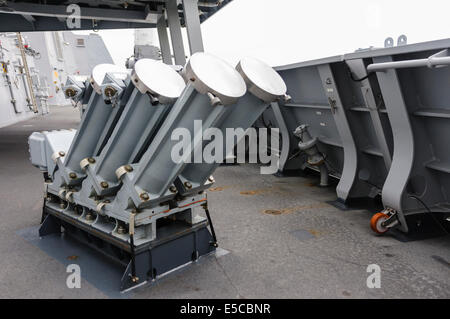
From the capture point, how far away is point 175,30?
26.1ft

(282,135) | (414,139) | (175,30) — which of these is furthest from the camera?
(175,30)

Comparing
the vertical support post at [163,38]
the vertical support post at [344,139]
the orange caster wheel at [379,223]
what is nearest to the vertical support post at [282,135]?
Answer: the vertical support post at [344,139]

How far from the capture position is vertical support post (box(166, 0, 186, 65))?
7.87 metres

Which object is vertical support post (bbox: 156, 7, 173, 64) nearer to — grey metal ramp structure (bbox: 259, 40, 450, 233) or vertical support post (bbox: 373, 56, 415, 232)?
grey metal ramp structure (bbox: 259, 40, 450, 233)

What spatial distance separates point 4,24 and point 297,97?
8.03 metres

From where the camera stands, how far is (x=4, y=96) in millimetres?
12812

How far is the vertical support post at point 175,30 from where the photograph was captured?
7867 mm

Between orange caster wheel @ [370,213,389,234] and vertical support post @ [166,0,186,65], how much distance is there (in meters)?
6.26

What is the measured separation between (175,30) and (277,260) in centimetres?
681

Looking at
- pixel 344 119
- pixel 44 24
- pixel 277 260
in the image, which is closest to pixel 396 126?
pixel 344 119

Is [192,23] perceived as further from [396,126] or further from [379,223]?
[379,223]

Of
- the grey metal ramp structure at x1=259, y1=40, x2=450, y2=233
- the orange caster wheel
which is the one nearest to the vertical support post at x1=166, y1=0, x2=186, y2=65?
the grey metal ramp structure at x1=259, y1=40, x2=450, y2=233

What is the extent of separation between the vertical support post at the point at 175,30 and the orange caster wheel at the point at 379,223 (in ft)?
20.6

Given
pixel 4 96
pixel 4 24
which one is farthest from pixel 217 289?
pixel 4 96
